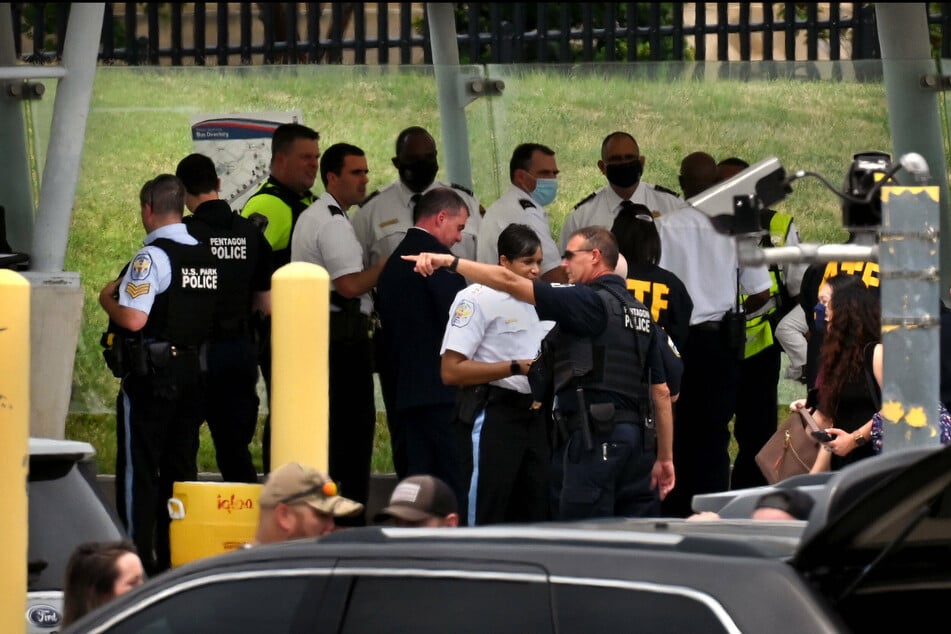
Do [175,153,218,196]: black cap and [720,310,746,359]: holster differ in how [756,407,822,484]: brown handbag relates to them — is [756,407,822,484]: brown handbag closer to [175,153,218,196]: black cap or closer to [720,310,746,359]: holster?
[720,310,746,359]: holster

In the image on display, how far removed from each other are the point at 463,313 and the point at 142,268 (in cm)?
162

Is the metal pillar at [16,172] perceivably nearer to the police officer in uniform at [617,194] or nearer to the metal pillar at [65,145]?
the metal pillar at [65,145]

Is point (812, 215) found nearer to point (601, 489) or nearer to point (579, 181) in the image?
point (579, 181)

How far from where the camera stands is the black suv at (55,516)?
689 centimetres

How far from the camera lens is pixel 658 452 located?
365 inches

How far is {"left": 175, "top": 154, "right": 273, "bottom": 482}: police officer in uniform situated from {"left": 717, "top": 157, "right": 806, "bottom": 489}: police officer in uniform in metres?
2.80

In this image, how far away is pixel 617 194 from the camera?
11.4 m

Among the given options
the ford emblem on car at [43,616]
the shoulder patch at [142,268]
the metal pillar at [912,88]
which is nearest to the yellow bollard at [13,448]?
the ford emblem on car at [43,616]

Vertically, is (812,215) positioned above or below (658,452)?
above

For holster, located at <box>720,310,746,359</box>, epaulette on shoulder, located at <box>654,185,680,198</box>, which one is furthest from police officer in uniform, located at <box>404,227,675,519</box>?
epaulette on shoulder, located at <box>654,185,680,198</box>

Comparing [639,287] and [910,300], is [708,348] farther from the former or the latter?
[910,300]

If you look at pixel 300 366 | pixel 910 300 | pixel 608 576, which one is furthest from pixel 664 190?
pixel 608 576

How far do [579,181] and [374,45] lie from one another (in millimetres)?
2607

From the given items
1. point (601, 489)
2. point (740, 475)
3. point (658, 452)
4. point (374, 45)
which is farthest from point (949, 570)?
point (374, 45)
